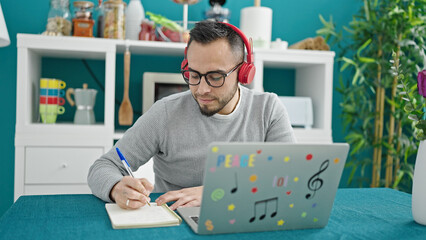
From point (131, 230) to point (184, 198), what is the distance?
250 mm

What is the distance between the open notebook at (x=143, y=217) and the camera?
0.90 m

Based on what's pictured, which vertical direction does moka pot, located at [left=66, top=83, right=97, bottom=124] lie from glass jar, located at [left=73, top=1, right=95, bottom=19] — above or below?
below

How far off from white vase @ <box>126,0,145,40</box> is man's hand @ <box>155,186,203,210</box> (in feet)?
5.13

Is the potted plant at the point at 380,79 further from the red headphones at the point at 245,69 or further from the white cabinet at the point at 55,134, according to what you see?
the red headphones at the point at 245,69

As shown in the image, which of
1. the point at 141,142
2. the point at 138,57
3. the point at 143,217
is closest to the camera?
the point at 143,217

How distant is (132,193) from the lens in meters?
1.04

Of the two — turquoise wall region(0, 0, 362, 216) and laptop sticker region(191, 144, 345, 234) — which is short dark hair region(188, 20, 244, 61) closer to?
laptop sticker region(191, 144, 345, 234)

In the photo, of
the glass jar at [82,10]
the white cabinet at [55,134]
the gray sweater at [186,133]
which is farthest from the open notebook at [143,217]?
the glass jar at [82,10]

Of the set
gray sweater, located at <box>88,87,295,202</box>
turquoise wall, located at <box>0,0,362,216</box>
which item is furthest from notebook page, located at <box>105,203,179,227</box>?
turquoise wall, located at <box>0,0,362,216</box>

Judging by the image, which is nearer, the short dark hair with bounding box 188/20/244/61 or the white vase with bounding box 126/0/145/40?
the short dark hair with bounding box 188/20/244/61

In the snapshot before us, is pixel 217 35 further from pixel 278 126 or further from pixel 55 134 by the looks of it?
pixel 55 134

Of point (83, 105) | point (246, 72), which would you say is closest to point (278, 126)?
point (246, 72)

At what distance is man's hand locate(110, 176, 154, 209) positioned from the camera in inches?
40.6

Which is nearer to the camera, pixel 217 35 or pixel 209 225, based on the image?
pixel 209 225
